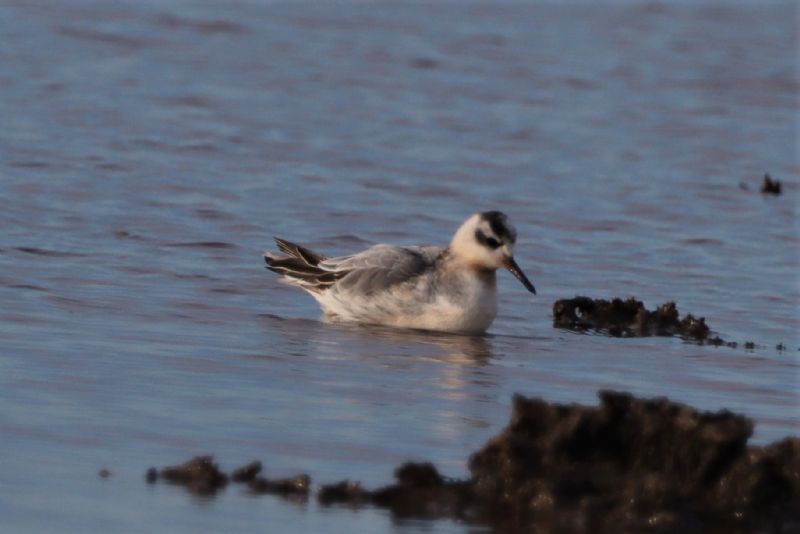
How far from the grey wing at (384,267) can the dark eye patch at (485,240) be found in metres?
0.37

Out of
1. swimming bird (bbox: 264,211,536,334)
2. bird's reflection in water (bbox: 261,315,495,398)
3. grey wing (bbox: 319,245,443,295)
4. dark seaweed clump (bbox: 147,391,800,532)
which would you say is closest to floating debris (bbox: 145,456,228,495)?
dark seaweed clump (bbox: 147,391,800,532)

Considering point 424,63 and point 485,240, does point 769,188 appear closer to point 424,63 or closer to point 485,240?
point 485,240

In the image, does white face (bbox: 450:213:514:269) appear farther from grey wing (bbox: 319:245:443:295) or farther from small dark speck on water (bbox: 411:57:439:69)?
small dark speck on water (bbox: 411:57:439:69)

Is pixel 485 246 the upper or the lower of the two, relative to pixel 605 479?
upper

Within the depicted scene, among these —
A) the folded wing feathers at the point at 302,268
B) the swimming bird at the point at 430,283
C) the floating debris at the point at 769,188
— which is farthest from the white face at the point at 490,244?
the floating debris at the point at 769,188

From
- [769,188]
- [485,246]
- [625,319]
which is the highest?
[769,188]

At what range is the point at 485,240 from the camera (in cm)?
1220

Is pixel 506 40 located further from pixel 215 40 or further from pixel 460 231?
pixel 460 231

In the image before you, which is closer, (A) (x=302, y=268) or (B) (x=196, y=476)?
(B) (x=196, y=476)

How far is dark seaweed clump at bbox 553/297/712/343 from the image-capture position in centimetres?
1193

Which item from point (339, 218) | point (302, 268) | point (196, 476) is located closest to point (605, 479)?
point (196, 476)

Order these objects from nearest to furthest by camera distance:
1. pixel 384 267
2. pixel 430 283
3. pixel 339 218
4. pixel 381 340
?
A: pixel 381 340
pixel 430 283
pixel 384 267
pixel 339 218

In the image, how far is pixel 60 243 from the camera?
1370 centimetres

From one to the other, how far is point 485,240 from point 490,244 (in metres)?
0.05
